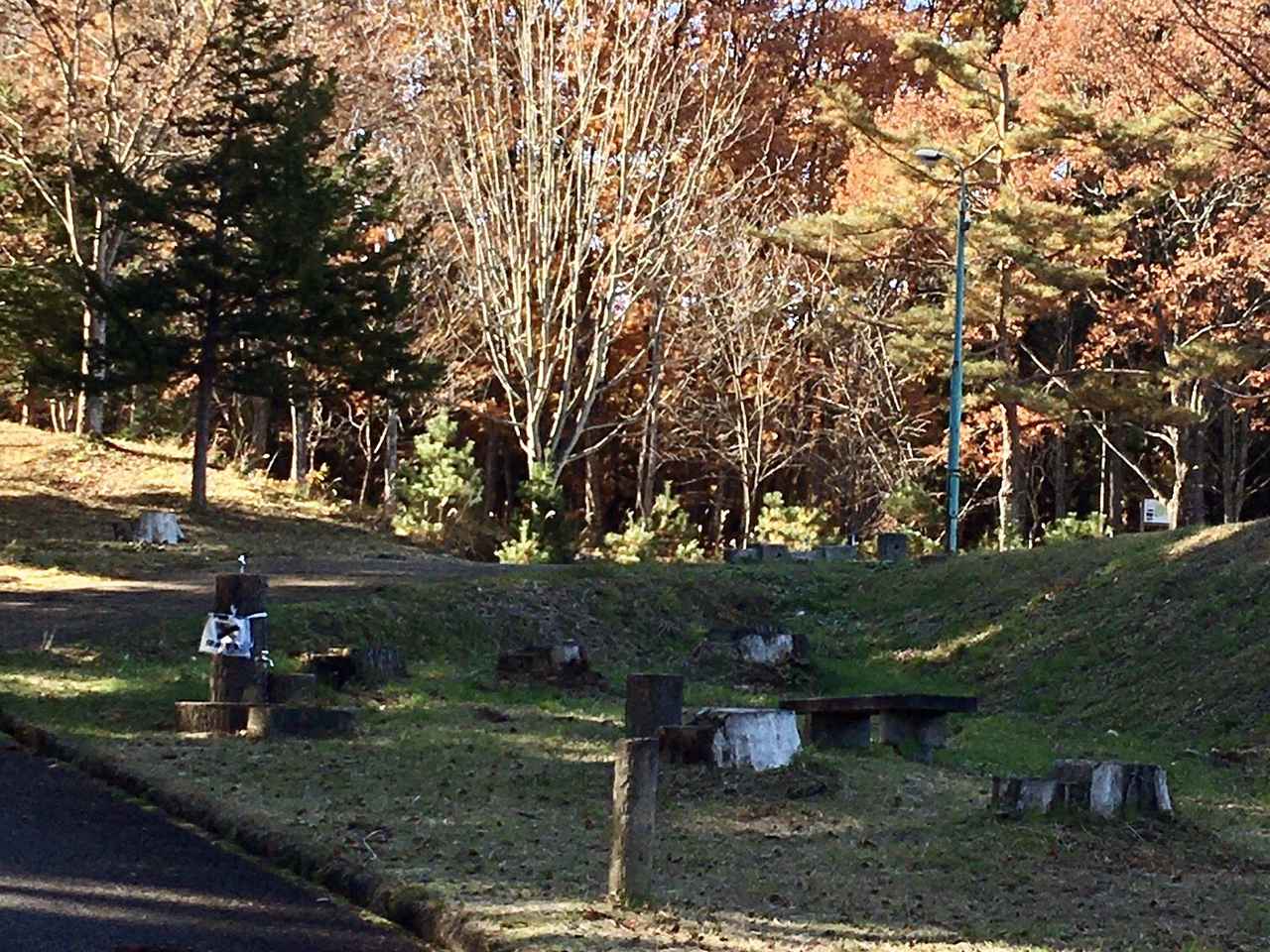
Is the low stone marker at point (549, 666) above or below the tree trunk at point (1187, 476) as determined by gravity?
below

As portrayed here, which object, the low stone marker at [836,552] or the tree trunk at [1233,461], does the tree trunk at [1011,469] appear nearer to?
the tree trunk at [1233,461]

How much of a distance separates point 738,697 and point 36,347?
18.3m

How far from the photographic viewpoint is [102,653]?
1476 cm

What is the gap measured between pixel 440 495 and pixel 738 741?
18.0m

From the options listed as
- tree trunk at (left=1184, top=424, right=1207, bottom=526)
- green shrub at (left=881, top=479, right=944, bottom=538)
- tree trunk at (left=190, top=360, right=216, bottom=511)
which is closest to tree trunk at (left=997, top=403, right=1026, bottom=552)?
green shrub at (left=881, top=479, right=944, bottom=538)

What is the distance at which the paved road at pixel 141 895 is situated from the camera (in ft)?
22.3

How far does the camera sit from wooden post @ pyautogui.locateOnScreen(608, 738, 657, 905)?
7.08 metres

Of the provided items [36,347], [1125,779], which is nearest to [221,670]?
[1125,779]

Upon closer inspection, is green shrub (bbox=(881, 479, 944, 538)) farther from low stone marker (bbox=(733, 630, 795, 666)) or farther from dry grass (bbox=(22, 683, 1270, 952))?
dry grass (bbox=(22, 683, 1270, 952))

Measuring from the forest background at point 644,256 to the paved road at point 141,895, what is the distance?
1455 cm

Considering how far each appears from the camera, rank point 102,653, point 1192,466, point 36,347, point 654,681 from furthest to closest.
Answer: point 1192,466 → point 36,347 → point 102,653 → point 654,681

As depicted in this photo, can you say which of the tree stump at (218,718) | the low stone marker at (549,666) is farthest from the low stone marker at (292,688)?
the low stone marker at (549,666)

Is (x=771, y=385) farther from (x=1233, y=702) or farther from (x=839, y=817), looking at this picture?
(x=839, y=817)

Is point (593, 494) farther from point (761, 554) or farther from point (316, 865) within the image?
point (316, 865)
